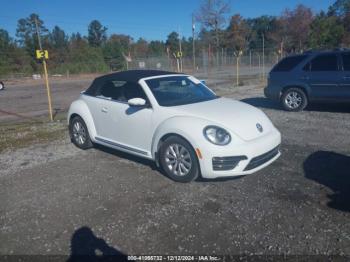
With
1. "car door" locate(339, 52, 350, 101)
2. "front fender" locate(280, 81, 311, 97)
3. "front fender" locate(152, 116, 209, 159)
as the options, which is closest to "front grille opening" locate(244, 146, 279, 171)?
"front fender" locate(152, 116, 209, 159)

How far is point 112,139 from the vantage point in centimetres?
562

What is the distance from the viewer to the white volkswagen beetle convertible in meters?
4.22

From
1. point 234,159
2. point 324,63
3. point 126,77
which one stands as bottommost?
point 234,159

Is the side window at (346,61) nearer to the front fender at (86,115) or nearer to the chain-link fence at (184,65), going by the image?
the front fender at (86,115)

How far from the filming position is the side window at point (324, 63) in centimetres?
874

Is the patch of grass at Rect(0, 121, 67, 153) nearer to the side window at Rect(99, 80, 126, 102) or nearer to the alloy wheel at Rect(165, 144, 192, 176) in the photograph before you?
the side window at Rect(99, 80, 126, 102)

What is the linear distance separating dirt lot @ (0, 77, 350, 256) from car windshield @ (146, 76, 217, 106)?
1189 millimetres

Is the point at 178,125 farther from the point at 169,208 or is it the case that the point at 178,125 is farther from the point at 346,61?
the point at 346,61

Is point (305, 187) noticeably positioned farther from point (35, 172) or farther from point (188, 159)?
point (35, 172)

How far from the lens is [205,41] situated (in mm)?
64875

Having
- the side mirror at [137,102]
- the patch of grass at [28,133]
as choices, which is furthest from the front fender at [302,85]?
the patch of grass at [28,133]

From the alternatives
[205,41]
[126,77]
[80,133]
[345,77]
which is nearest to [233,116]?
[126,77]

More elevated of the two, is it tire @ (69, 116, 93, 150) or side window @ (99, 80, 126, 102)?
side window @ (99, 80, 126, 102)

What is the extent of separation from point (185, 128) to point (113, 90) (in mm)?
2006
